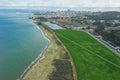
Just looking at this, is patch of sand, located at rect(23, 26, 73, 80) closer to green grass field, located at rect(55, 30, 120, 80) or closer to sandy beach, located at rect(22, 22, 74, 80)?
sandy beach, located at rect(22, 22, 74, 80)

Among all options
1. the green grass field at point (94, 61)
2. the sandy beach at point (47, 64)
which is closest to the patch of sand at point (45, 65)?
the sandy beach at point (47, 64)

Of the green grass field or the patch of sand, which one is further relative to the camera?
the green grass field

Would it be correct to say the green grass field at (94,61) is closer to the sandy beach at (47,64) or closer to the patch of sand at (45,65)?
the sandy beach at (47,64)

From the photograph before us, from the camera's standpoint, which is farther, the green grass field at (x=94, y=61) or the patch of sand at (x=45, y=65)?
the green grass field at (x=94, y=61)

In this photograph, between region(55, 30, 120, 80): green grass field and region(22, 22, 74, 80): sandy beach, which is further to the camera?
region(55, 30, 120, 80): green grass field

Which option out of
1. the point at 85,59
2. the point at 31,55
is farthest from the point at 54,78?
the point at 31,55

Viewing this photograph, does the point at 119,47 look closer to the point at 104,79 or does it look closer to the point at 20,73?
the point at 104,79

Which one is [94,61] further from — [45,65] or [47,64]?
[45,65]

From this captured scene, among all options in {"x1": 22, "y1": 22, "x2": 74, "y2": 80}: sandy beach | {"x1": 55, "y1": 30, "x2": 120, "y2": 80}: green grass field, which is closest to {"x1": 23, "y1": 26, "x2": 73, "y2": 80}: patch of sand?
{"x1": 22, "y1": 22, "x2": 74, "y2": 80}: sandy beach
